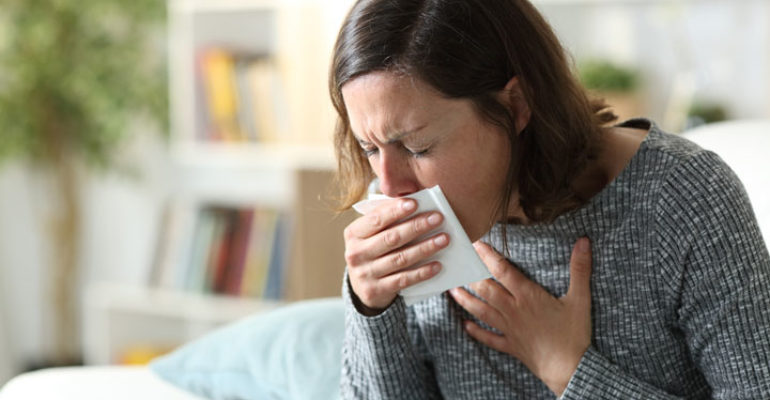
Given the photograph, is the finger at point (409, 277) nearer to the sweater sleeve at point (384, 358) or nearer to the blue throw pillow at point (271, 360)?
the sweater sleeve at point (384, 358)

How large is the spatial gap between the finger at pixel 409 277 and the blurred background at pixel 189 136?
1407mm

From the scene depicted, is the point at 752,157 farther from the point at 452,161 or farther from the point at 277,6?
the point at 277,6

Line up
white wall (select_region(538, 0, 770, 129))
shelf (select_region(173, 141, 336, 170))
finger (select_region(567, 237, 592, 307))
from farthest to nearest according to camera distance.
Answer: shelf (select_region(173, 141, 336, 170))
white wall (select_region(538, 0, 770, 129))
finger (select_region(567, 237, 592, 307))

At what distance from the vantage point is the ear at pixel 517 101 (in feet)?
3.65

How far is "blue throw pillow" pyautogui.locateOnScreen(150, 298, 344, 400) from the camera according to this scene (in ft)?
5.01

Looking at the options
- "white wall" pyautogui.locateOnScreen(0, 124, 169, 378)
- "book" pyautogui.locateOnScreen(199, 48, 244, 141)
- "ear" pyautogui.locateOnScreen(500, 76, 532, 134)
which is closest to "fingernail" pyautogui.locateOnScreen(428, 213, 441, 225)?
"ear" pyautogui.locateOnScreen(500, 76, 532, 134)

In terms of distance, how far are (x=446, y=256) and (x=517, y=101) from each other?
0.20m

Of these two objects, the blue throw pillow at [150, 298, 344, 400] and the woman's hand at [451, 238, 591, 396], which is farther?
the blue throw pillow at [150, 298, 344, 400]

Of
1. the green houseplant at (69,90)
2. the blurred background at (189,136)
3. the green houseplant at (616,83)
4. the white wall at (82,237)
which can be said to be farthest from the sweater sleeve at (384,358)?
the white wall at (82,237)

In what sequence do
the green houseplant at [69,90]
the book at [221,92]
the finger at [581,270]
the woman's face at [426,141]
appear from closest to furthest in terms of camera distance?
the woman's face at [426,141] → the finger at [581,270] → the book at [221,92] → the green houseplant at [69,90]

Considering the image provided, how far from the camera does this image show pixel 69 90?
344cm

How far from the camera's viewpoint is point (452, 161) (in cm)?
110

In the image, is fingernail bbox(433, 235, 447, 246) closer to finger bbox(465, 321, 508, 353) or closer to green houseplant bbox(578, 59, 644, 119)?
finger bbox(465, 321, 508, 353)

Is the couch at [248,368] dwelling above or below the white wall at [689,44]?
below
